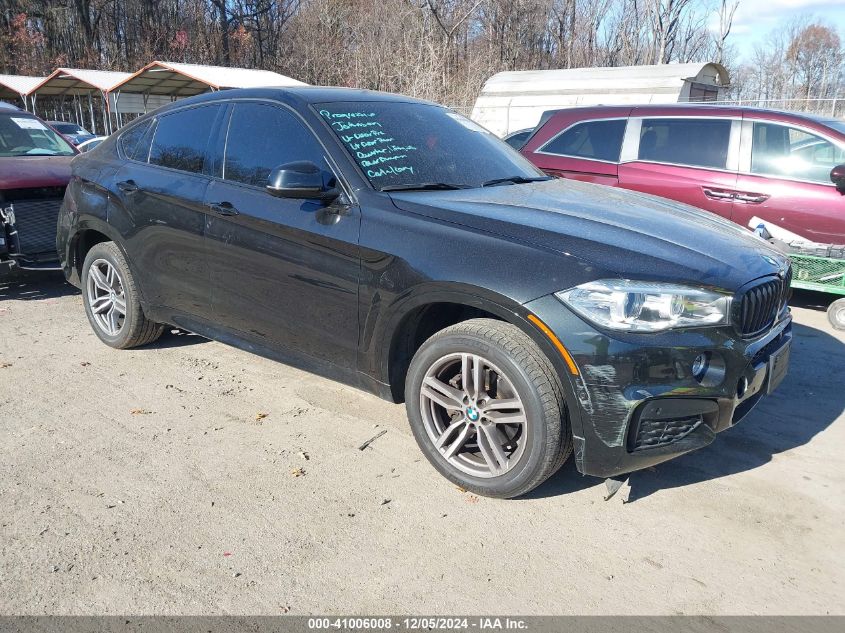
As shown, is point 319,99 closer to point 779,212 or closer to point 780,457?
point 780,457

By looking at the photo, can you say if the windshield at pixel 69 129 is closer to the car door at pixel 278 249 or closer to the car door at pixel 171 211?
the car door at pixel 171 211

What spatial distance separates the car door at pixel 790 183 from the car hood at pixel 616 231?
306 cm

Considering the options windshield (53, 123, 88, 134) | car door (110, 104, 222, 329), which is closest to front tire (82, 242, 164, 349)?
car door (110, 104, 222, 329)

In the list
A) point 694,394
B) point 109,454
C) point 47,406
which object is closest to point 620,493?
point 694,394

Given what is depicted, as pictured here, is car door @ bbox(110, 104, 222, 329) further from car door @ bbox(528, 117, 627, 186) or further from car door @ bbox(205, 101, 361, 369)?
car door @ bbox(528, 117, 627, 186)

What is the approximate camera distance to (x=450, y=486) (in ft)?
10.8

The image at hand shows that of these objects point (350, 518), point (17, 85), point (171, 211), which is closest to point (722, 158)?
point (171, 211)

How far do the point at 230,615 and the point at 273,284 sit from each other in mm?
1808

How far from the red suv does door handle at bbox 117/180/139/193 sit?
4.65 m

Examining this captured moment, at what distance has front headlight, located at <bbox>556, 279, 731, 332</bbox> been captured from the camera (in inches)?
107

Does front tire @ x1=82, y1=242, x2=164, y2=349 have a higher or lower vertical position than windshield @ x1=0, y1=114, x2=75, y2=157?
lower

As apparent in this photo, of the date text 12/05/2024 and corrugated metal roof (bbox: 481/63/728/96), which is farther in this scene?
corrugated metal roof (bbox: 481/63/728/96)

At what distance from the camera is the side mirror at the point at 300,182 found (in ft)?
10.8

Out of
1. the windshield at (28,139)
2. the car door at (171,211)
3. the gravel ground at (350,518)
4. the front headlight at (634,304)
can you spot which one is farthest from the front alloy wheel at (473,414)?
the windshield at (28,139)
